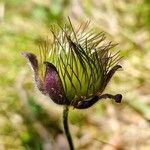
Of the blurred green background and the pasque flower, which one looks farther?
the blurred green background

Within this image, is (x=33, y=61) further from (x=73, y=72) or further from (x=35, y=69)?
(x=73, y=72)

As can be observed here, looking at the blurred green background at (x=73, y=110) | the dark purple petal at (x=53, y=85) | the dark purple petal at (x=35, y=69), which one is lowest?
the dark purple petal at (x=53, y=85)

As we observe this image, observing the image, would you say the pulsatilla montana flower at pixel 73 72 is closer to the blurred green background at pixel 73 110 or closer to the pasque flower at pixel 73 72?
the pasque flower at pixel 73 72

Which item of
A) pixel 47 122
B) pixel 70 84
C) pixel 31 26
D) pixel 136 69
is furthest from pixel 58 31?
pixel 31 26

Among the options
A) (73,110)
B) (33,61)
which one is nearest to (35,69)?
(33,61)

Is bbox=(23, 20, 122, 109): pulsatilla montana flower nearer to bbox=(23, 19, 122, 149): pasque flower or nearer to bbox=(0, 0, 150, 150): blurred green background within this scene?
bbox=(23, 19, 122, 149): pasque flower

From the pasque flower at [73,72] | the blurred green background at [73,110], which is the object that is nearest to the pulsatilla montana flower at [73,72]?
the pasque flower at [73,72]

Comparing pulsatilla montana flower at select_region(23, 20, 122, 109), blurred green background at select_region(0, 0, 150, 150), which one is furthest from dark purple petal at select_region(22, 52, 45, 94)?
blurred green background at select_region(0, 0, 150, 150)

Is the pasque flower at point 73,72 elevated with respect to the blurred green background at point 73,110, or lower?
lower

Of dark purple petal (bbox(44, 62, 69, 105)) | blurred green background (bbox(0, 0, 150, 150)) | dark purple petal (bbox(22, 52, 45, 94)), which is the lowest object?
dark purple petal (bbox(44, 62, 69, 105))

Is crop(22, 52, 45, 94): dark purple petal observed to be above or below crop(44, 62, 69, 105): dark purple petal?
above
